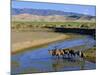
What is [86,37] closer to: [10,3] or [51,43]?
[51,43]

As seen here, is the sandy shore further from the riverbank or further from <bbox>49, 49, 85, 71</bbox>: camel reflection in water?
the riverbank

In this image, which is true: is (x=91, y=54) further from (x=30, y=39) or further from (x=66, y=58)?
(x=30, y=39)

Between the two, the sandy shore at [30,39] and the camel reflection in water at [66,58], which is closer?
the sandy shore at [30,39]

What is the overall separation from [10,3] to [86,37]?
3.34ft

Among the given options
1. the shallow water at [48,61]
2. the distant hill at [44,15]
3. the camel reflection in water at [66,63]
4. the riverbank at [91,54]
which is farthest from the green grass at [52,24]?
the camel reflection in water at [66,63]

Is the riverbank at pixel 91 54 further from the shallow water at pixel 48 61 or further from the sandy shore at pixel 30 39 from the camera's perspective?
the sandy shore at pixel 30 39

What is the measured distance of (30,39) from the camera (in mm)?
2625

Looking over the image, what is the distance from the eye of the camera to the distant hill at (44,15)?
2568 millimetres

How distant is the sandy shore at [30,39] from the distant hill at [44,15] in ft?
0.55

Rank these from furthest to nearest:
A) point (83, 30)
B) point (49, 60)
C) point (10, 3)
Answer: point (83, 30) → point (49, 60) → point (10, 3)

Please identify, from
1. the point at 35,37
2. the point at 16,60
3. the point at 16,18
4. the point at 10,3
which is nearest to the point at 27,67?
the point at 16,60

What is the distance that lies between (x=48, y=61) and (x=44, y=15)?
0.53 meters

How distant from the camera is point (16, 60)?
2.54m

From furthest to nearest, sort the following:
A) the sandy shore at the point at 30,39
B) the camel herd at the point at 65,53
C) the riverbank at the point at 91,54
A: 1. the riverbank at the point at 91,54
2. the camel herd at the point at 65,53
3. the sandy shore at the point at 30,39
